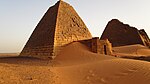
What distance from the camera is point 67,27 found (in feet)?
51.1

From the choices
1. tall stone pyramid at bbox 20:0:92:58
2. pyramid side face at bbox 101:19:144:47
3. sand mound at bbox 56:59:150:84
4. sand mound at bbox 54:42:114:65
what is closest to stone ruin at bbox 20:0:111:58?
tall stone pyramid at bbox 20:0:92:58

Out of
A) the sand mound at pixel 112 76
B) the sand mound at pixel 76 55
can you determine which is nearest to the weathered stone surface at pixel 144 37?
the sand mound at pixel 76 55

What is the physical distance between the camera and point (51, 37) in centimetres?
1431

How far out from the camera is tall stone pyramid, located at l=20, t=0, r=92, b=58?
45.8 feet

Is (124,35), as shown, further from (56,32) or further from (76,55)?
(76,55)

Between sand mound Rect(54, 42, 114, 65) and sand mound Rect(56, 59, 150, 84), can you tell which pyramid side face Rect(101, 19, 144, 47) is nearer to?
sand mound Rect(54, 42, 114, 65)

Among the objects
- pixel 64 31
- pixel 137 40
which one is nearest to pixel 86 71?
pixel 64 31

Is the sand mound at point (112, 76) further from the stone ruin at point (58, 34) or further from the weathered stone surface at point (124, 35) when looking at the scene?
the weathered stone surface at point (124, 35)

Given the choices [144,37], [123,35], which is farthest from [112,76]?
[144,37]

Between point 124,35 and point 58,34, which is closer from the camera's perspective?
point 58,34

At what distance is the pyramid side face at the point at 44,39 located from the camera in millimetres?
13867

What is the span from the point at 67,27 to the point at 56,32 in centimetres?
159

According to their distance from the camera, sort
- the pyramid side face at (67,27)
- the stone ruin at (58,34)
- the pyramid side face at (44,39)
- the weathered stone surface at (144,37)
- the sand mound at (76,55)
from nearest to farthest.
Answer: the sand mound at (76,55), the pyramid side face at (44,39), the stone ruin at (58,34), the pyramid side face at (67,27), the weathered stone surface at (144,37)

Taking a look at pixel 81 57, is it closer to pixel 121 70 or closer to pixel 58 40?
pixel 58 40
